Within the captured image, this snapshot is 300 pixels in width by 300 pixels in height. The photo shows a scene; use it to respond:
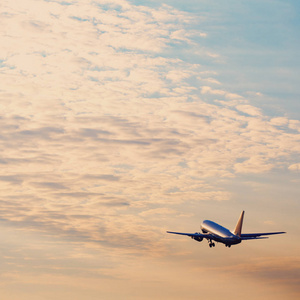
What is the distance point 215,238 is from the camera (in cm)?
19988

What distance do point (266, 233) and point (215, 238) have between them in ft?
66.6

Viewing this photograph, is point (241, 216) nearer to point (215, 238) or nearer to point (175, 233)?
point (215, 238)

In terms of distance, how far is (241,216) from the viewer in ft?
636

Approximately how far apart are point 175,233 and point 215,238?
1630 centimetres

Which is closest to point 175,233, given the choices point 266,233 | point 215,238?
point 215,238

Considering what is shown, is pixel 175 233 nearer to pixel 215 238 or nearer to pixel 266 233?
pixel 215 238

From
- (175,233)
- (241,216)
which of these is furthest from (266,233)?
(175,233)

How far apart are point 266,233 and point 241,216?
1325 cm

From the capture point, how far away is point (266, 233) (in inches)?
7771

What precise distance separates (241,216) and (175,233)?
89.2ft

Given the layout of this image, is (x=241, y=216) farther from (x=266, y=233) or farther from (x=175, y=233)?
(x=175, y=233)
